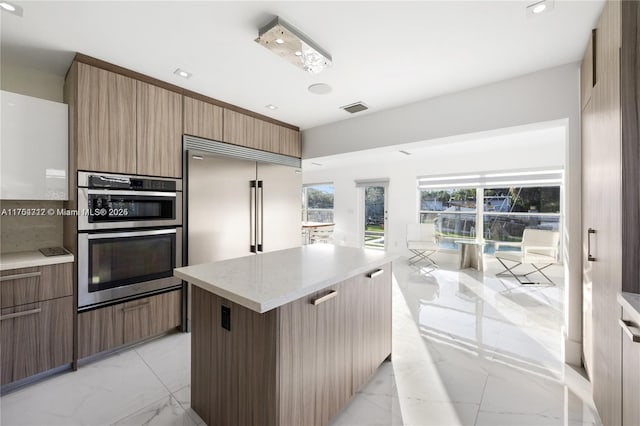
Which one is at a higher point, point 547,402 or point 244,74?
point 244,74

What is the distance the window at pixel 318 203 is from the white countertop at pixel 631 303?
6.72 m

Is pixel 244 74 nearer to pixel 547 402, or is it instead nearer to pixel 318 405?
pixel 318 405

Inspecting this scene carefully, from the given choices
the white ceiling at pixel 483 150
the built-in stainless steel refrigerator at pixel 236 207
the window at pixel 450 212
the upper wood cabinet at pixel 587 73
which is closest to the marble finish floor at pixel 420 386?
the built-in stainless steel refrigerator at pixel 236 207

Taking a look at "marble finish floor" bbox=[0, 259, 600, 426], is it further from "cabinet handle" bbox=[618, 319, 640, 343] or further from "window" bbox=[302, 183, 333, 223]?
"window" bbox=[302, 183, 333, 223]

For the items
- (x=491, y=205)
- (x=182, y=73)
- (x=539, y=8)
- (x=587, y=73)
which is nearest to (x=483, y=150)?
(x=491, y=205)

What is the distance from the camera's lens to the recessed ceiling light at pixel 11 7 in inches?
61.4

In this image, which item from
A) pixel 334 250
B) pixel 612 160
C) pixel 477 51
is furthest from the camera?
pixel 334 250

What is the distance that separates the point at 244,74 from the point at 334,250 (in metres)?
1.71

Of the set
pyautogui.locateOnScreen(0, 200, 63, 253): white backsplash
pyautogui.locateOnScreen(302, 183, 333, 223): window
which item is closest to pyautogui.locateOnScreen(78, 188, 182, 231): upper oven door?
pyautogui.locateOnScreen(0, 200, 63, 253): white backsplash

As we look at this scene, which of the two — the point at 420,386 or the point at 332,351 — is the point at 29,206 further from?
the point at 420,386

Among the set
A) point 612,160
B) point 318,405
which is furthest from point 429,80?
point 318,405

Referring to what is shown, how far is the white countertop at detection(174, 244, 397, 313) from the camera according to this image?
1.16 meters

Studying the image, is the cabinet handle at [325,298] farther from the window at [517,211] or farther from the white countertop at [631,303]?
the window at [517,211]

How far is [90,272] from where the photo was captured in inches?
83.5
